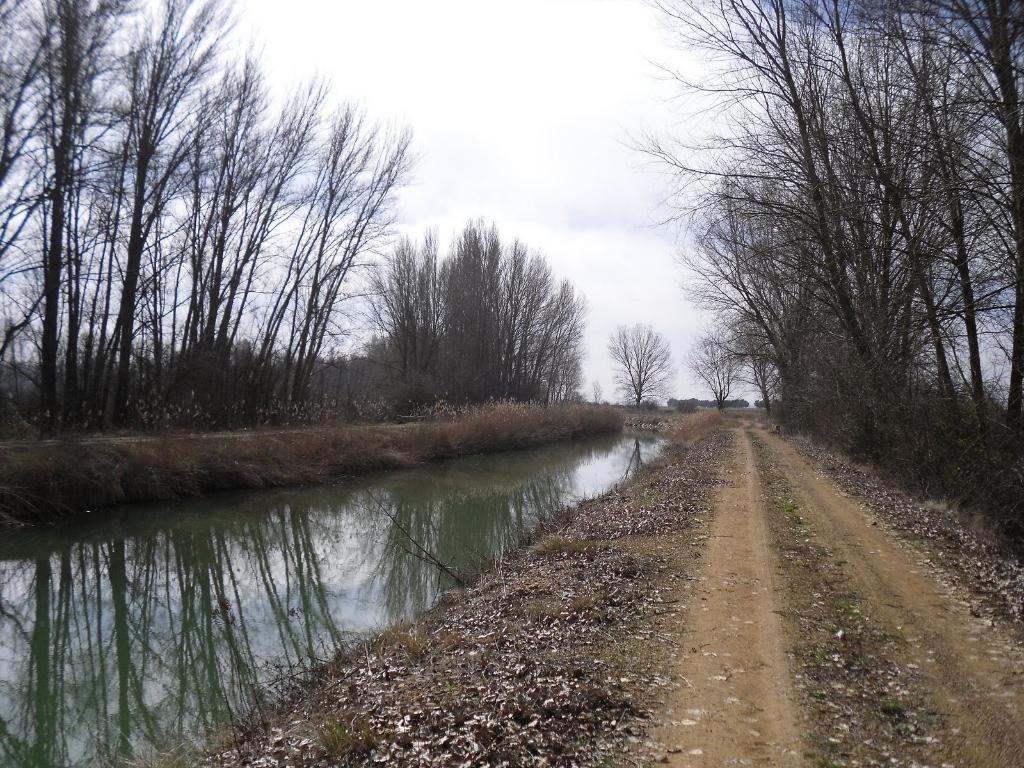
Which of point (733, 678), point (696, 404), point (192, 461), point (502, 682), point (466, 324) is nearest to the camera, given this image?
point (733, 678)

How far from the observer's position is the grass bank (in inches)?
518

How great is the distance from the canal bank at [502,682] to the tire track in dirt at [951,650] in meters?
1.90

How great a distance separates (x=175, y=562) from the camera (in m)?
11.3

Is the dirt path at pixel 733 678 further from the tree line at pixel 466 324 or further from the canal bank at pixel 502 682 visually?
the tree line at pixel 466 324

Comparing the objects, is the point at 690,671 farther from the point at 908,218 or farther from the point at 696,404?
the point at 696,404

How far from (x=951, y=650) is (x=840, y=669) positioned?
105 centimetres

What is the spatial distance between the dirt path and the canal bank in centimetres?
25

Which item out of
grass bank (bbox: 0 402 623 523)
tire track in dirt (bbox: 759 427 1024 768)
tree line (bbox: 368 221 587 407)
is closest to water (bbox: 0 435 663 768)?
grass bank (bbox: 0 402 623 523)

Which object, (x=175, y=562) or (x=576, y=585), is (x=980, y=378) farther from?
(x=175, y=562)

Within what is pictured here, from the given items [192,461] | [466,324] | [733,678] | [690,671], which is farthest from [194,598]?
[466,324]

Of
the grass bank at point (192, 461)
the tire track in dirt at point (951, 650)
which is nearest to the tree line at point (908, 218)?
the tire track in dirt at point (951, 650)

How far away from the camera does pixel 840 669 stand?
15.9ft

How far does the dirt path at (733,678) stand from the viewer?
3.92 m

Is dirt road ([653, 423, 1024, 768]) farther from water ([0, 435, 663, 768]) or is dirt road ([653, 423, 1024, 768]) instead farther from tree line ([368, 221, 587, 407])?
tree line ([368, 221, 587, 407])
